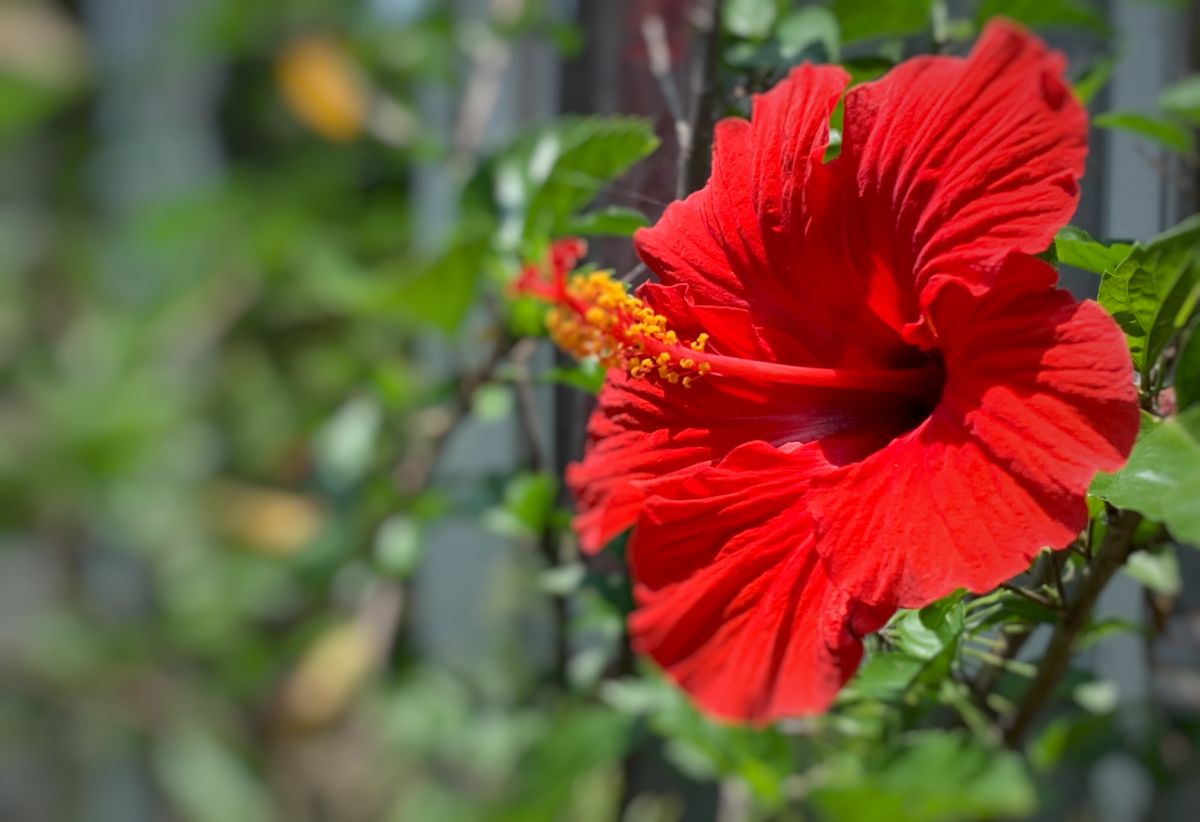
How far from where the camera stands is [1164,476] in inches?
10.7

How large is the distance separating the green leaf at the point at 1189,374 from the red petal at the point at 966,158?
65 mm

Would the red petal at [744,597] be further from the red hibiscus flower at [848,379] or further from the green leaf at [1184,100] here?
the green leaf at [1184,100]

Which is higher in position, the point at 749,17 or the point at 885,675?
the point at 749,17

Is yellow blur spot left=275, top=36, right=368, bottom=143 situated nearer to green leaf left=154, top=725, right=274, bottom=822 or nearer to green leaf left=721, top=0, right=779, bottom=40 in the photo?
green leaf left=721, top=0, right=779, bottom=40

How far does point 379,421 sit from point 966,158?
72cm

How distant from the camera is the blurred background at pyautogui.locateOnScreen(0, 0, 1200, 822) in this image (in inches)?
20.6

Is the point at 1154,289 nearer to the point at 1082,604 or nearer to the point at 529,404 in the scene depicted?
the point at 1082,604

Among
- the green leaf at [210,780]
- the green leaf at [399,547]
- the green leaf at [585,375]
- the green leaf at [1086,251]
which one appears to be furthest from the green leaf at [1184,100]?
the green leaf at [210,780]

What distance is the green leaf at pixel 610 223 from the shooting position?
0.42 meters

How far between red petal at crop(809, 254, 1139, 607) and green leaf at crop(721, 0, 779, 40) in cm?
27

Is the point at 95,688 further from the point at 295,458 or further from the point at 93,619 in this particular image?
the point at 295,458

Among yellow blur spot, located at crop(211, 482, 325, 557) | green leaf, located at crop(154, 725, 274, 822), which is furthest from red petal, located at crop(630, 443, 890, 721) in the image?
green leaf, located at crop(154, 725, 274, 822)

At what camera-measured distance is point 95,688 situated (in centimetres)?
152

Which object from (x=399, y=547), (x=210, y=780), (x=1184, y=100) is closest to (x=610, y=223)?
(x=1184, y=100)
